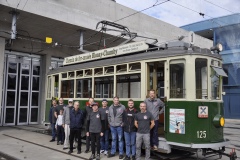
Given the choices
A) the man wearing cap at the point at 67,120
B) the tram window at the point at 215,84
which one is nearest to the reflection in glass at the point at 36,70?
the man wearing cap at the point at 67,120

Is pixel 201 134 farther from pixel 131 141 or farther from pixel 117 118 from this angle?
pixel 117 118

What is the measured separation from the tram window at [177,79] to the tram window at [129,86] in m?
1.00

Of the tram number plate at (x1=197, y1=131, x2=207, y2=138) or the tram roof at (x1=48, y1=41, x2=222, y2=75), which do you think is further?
the tram roof at (x1=48, y1=41, x2=222, y2=75)

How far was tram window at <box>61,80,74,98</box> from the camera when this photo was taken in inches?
367

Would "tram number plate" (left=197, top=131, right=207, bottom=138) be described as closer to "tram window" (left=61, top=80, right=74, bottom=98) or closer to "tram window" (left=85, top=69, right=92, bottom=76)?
"tram window" (left=85, top=69, right=92, bottom=76)

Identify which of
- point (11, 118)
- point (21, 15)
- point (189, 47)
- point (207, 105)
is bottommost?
point (11, 118)

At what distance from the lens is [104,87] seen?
7754 mm

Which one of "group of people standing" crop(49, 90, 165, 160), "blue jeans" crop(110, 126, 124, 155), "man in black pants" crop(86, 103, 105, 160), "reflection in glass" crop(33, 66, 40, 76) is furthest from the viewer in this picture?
"reflection in glass" crop(33, 66, 40, 76)

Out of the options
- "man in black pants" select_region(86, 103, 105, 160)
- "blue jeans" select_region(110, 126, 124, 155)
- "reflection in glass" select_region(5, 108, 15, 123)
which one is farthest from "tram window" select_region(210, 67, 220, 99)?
"reflection in glass" select_region(5, 108, 15, 123)

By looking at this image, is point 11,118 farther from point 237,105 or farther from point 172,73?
point 237,105

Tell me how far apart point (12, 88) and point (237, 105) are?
1928 centimetres

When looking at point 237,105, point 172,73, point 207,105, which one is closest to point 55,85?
point 172,73

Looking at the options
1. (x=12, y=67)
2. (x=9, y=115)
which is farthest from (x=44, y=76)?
(x=9, y=115)

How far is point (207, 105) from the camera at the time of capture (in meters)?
5.81
